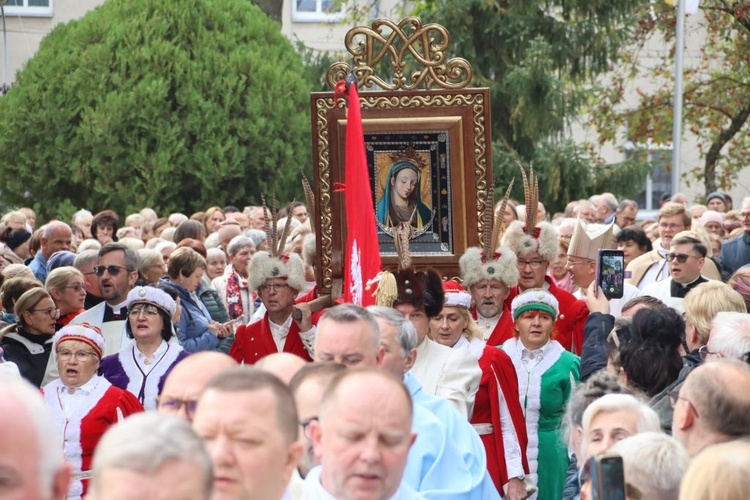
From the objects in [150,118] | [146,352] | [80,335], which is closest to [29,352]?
[146,352]

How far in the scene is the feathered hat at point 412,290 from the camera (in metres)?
7.31

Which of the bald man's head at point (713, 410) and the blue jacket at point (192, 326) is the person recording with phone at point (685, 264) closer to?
the blue jacket at point (192, 326)

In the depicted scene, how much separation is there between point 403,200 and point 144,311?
1972 millimetres

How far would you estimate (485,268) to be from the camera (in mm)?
8961

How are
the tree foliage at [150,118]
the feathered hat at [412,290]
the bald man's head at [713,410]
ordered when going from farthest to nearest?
the tree foliage at [150,118] → the feathered hat at [412,290] → the bald man's head at [713,410]

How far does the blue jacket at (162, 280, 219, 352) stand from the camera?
9328mm

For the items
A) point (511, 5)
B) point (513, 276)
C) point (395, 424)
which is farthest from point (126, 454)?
point (511, 5)

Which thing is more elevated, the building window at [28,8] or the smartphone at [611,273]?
the building window at [28,8]

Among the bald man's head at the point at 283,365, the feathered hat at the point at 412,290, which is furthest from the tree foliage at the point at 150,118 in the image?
the bald man's head at the point at 283,365

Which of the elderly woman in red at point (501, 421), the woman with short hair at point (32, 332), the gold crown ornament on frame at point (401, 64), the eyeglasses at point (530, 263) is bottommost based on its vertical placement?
the elderly woman in red at point (501, 421)

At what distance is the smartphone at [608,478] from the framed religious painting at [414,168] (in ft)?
19.3

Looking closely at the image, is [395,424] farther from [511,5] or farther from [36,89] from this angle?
[511,5]

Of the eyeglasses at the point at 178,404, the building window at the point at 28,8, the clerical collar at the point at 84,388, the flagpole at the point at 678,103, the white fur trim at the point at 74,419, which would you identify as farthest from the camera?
the building window at the point at 28,8

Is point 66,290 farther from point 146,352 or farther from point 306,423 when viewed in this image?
point 306,423
